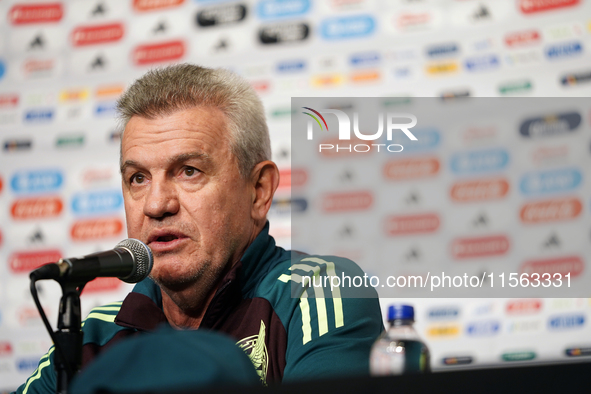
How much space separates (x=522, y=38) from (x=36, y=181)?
3.03 meters

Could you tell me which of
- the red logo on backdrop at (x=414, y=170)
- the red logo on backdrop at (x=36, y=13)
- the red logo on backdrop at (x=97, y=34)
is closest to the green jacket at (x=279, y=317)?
the red logo on backdrop at (x=414, y=170)

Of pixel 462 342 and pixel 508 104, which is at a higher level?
pixel 508 104

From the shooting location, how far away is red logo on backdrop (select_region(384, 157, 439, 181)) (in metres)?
3.14

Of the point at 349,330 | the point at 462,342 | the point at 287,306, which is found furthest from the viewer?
the point at 462,342

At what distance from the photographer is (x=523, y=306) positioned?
119 inches

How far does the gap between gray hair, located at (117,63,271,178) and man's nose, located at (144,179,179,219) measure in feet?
0.64

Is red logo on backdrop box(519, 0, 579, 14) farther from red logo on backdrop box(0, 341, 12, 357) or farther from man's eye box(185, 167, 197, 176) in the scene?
red logo on backdrop box(0, 341, 12, 357)

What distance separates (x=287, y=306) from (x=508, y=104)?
7.72ft

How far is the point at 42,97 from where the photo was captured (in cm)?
359

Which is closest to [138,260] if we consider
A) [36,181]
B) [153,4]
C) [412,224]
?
[412,224]

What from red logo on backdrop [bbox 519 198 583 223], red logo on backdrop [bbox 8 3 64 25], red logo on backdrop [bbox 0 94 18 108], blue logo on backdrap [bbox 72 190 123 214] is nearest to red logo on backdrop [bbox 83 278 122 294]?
blue logo on backdrap [bbox 72 190 123 214]

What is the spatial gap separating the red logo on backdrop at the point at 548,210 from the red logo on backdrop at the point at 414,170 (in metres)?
0.54

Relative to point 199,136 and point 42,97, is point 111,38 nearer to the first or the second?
point 42,97

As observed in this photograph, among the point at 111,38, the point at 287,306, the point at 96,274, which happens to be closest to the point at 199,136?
the point at 287,306
